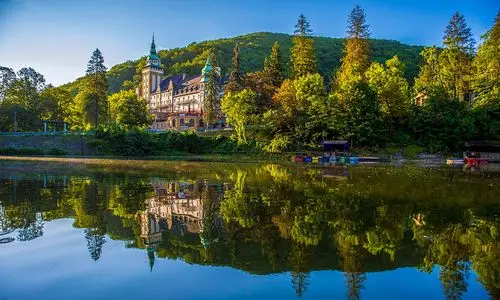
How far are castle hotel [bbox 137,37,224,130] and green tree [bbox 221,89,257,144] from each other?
888 inches

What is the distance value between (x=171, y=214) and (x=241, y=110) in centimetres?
5155

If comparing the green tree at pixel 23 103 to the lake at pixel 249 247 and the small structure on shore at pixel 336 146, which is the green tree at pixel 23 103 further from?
the lake at pixel 249 247

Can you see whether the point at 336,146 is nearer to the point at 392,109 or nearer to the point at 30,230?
the point at 392,109

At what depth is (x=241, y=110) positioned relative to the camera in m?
64.5

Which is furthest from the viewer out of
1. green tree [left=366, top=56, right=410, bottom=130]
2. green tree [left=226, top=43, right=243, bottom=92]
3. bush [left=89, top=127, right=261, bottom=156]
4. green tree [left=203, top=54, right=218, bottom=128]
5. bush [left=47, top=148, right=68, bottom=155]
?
green tree [left=203, top=54, right=218, bottom=128]

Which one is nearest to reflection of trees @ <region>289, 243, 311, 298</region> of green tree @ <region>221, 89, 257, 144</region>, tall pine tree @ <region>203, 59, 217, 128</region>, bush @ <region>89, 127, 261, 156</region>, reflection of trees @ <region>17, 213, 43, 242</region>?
reflection of trees @ <region>17, 213, 43, 242</region>

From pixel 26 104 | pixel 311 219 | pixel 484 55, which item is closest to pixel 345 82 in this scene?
pixel 484 55

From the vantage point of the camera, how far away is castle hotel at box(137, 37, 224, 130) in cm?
9788

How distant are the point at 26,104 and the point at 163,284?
291ft

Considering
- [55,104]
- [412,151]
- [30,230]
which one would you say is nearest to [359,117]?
[412,151]

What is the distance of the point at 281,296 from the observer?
693 centimetres

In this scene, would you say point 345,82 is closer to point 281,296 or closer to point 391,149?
point 391,149

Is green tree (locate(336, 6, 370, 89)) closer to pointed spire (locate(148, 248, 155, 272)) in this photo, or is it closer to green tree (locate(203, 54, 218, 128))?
green tree (locate(203, 54, 218, 128))

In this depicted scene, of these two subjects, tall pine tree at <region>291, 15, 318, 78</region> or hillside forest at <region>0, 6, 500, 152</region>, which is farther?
tall pine tree at <region>291, 15, 318, 78</region>
